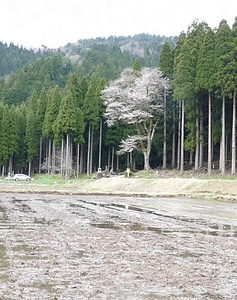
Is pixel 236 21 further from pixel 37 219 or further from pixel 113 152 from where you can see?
pixel 37 219

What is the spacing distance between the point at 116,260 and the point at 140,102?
37896 mm

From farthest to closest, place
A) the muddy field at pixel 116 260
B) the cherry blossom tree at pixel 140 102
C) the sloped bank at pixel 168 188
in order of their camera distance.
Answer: the cherry blossom tree at pixel 140 102 < the sloped bank at pixel 168 188 < the muddy field at pixel 116 260

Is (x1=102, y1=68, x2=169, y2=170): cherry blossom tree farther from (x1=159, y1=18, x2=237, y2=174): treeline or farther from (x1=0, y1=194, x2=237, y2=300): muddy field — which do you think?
(x1=0, y1=194, x2=237, y2=300): muddy field

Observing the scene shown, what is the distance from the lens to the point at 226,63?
34906mm

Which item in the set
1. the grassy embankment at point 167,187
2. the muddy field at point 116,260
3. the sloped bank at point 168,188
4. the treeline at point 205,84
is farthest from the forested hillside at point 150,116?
the muddy field at point 116,260

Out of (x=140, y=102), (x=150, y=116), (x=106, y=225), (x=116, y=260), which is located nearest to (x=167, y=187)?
(x=150, y=116)

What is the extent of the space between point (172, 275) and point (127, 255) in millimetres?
1498

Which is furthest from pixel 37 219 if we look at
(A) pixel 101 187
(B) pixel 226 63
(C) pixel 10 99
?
(C) pixel 10 99

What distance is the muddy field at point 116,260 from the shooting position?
4.93 m

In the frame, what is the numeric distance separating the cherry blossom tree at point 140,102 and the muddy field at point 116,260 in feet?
106

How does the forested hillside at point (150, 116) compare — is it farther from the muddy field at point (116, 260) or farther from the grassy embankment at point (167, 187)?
the muddy field at point (116, 260)

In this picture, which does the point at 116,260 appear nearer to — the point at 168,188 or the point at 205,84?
the point at 168,188

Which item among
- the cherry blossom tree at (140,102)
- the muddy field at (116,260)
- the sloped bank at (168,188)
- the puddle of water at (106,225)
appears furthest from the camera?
the cherry blossom tree at (140,102)

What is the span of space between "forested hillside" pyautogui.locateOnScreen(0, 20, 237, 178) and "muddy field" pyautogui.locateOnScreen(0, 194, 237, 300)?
24646 millimetres
